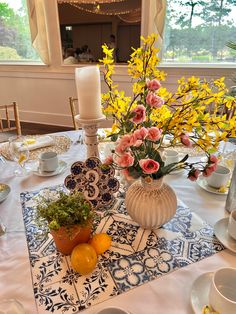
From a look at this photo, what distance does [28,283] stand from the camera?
63 cm

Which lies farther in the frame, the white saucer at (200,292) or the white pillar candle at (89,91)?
the white pillar candle at (89,91)

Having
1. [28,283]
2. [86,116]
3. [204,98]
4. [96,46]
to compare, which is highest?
[96,46]

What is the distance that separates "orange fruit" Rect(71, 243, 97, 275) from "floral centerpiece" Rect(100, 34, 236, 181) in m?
0.23

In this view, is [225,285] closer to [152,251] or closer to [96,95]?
[152,251]

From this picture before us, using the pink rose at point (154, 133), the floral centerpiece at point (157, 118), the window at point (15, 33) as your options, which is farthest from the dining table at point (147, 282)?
the window at point (15, 33)

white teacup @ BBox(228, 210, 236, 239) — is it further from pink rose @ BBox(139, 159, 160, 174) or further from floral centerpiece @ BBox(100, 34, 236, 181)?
pink rose @ BBox(139, 159, 160, 174)

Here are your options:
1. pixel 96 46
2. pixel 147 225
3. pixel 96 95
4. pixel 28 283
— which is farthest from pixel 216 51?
pixel 28 283

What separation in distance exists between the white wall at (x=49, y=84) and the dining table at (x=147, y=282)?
100 inches

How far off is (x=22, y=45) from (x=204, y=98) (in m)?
3.91

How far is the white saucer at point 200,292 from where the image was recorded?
550mm

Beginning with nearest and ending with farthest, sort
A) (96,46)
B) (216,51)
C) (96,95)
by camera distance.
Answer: (96,95) → (216,51) → (96,46)

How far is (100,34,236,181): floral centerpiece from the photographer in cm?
59

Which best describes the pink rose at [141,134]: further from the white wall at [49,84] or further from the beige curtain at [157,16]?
the white wall at [49,84]

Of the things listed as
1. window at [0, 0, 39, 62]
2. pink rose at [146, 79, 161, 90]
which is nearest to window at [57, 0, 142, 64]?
window at [0, 0, 39, 62]
